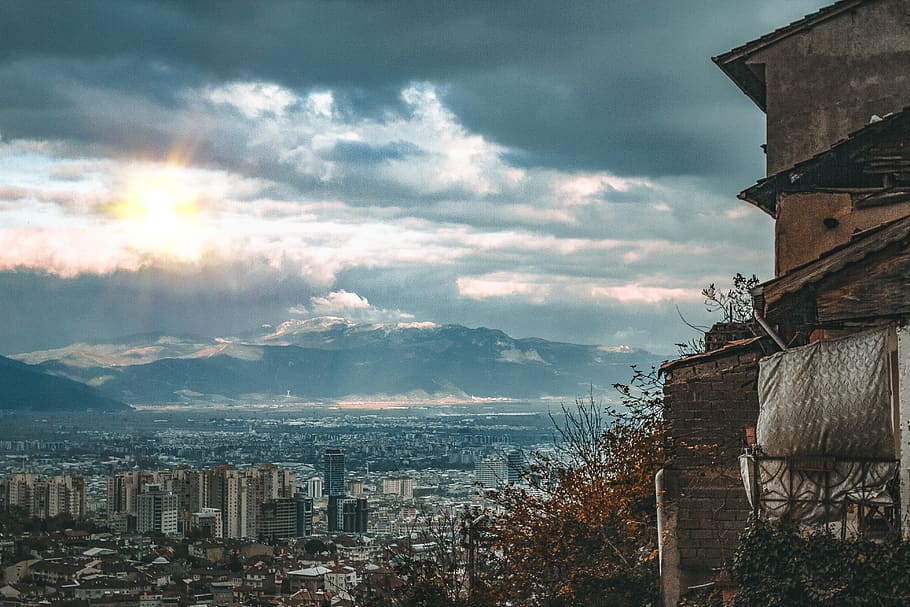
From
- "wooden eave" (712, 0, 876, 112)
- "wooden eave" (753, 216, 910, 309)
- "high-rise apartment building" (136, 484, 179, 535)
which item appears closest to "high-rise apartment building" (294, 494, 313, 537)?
"high-rise apartment building" (136, 484, 179, 535)

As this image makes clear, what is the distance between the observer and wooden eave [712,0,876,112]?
1703 centimetres

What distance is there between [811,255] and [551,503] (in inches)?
245

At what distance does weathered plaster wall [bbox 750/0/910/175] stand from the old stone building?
0.07ft

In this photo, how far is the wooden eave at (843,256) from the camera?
349 inches

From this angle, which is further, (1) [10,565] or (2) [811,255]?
(1) [10,565]

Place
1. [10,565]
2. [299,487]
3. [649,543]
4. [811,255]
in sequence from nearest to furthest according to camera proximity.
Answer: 1. [811,255]
2. [649,543]
3. [10,565]
4. [299,487]

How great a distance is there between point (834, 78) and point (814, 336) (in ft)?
27.0

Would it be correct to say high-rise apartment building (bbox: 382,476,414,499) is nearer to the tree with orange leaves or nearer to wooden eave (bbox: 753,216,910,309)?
the tree with orange leaves

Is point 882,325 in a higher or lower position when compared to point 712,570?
higher

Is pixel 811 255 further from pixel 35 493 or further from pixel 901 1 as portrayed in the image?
pixel 35 493

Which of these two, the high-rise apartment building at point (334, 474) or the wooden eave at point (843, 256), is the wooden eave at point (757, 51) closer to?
the wooden eave at point (843, 256)

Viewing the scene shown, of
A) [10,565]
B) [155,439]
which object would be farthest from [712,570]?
[155,439]

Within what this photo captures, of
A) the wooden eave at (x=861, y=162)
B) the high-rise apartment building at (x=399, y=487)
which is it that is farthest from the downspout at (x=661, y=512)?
the high-rise apartment building at (x=399, y=487)

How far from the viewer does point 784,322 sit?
411 inches
